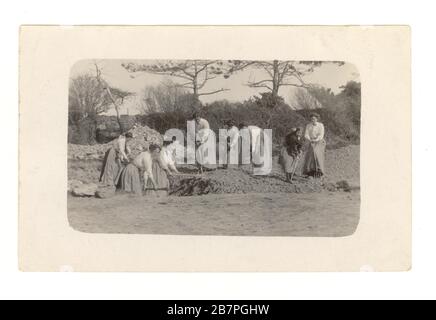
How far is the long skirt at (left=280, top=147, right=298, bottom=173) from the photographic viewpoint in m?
5.96

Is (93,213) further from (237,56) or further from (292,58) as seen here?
(292,58)

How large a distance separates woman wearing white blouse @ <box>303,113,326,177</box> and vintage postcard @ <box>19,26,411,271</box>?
11 millimetres

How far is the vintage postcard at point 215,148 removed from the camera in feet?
19.2

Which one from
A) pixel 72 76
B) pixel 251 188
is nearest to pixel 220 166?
pixel 251 188

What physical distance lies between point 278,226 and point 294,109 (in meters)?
1.10

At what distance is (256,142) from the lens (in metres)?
5.96

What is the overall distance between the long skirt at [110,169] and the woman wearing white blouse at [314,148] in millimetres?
1748

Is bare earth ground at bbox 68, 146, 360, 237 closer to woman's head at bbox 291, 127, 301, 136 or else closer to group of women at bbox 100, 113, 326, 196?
group of women at bbox 100, 113, 326, 196

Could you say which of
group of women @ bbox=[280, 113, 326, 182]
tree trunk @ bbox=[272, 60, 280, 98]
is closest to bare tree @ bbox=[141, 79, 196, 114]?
tree trunk @ bbox=[272, 60, 280, 98]

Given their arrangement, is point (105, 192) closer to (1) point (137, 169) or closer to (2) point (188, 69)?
(1) point (137, 169)

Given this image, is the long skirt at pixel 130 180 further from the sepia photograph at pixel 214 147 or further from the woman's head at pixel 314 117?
the woman's head at pixel 314 117

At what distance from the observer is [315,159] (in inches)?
235

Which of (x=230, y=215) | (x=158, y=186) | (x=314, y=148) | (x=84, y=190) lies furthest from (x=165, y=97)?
(x=314, y=148)

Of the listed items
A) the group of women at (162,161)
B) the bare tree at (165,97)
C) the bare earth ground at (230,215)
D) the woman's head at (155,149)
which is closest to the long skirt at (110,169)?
the group of women at (162,161)
